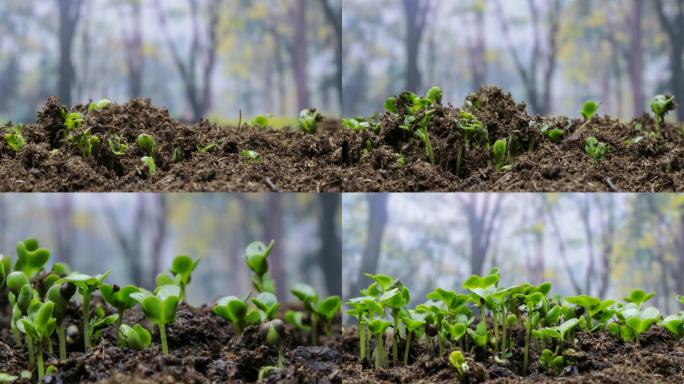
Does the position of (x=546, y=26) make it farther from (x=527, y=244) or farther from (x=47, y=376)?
(x=47, y=376)

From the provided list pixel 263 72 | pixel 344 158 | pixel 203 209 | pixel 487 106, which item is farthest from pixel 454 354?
pixel 263 72

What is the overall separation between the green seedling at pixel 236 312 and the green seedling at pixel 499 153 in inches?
28.5

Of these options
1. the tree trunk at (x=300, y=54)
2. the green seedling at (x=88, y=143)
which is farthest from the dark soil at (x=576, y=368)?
the tree trunk at (x=300, y=54)

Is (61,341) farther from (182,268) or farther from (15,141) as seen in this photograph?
(15,141)

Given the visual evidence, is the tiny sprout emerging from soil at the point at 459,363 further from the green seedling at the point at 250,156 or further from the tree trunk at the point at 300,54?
the tree trunk at the point at 300,54

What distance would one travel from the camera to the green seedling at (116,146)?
1718 millimetres

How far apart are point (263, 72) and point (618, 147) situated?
4.33 feet

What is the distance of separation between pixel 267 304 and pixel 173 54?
4.19ft

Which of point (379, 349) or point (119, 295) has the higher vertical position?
point (119, 295)

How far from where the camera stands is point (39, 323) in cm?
141

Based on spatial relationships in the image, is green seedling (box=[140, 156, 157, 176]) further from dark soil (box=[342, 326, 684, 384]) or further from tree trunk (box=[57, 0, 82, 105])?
tree trunk (box=[57, 0, 82, 105])

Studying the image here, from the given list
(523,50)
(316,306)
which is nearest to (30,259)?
(316,306)

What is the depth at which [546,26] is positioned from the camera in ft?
8.48

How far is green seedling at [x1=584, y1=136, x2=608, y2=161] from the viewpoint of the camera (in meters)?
1.80
